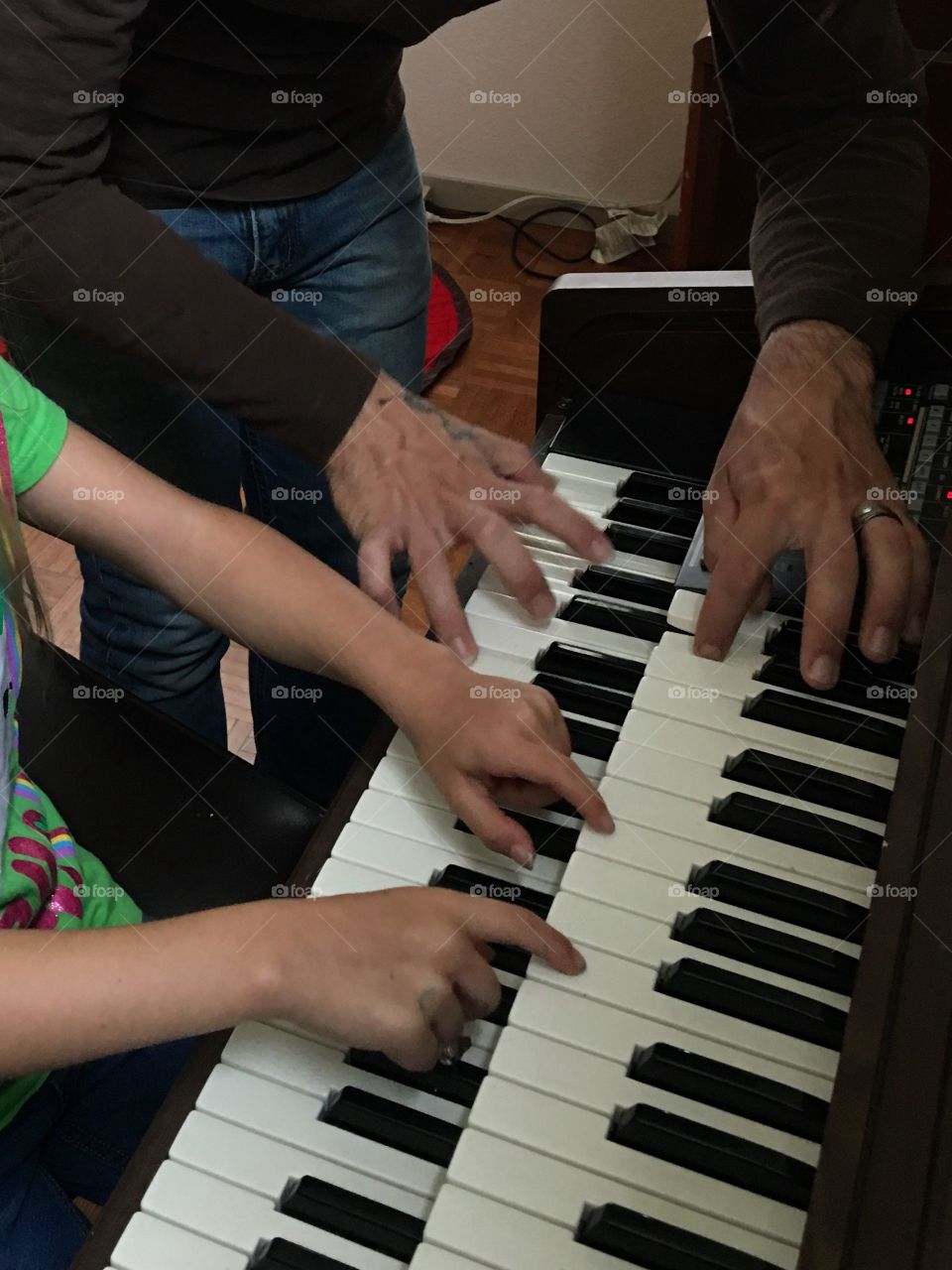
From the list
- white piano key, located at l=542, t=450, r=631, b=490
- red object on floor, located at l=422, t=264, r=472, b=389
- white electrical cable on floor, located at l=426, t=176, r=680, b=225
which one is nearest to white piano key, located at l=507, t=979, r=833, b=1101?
white piano key, located at l=542, t=450, r=631, b=490

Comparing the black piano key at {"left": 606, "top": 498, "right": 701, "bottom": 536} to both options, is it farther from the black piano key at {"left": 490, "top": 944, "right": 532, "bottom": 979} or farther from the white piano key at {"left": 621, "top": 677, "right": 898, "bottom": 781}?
the black piano key at {"left": 490, "top": 944, "right": 532, "bottom": 979}

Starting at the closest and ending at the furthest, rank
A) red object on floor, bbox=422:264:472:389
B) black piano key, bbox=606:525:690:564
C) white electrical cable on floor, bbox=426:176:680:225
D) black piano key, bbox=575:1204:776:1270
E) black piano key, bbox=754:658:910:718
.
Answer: black piano key, bbox=575:1204:776:1270
black piano key, bbox=754:658:910:718
black piano key, bbox=606:525:690:564
red object on floor, bbox=422:264:472:389
white electrical cable on floor, bbox=426:176:680:225

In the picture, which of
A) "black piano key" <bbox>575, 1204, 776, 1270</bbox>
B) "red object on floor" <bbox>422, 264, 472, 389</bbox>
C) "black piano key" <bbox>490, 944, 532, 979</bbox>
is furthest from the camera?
"red object on floor" <bbox>422, 264, 472, 389</bbox>

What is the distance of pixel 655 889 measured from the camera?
2.20ft

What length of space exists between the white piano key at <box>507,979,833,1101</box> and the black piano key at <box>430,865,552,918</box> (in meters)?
0.06

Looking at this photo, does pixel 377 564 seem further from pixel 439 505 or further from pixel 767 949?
pixel 767 949

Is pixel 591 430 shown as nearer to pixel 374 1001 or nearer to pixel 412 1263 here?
pixel 374 1001

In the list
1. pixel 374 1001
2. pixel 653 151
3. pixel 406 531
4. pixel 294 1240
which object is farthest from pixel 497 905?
pixel 653 151

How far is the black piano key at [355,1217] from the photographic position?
1.83 feet

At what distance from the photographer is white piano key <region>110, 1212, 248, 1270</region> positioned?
550mm

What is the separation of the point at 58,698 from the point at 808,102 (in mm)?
774

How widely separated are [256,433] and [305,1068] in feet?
1.99

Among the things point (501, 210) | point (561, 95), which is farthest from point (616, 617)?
point (501, 210)

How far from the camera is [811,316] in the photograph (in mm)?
843
